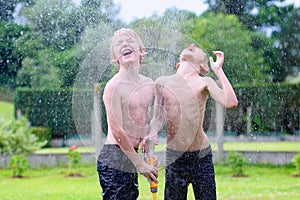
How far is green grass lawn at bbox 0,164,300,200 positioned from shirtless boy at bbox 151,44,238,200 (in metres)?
2.77

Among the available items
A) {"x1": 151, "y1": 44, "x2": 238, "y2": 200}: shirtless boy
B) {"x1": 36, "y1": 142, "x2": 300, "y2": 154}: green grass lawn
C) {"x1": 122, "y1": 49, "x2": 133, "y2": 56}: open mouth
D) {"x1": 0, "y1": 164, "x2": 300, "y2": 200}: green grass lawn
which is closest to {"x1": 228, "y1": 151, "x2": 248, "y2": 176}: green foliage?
{"x1": 0, "y1": 164, "x2": 300, "y2": 200}: green grass lawn

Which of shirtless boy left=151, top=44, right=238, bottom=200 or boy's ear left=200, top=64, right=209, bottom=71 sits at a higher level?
boy's ear left=200, top=64, right=209, bottom=71

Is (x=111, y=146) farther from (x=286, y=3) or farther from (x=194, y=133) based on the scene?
(x=286, y=3)

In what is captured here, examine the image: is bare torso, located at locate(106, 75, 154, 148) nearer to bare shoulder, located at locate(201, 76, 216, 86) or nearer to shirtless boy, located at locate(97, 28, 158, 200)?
shirtless boy, located at locate(97, 28, 158, 200)

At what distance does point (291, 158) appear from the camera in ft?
24.8

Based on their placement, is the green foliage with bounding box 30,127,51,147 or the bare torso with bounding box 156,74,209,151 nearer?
the bare torso with bounding box 156,74,209,151

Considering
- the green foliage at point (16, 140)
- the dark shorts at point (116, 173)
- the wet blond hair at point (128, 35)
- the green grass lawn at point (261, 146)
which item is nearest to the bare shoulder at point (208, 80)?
the wet blond hair at point (128, 35)

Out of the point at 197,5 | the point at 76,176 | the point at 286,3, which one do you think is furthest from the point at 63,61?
the point at 286,3

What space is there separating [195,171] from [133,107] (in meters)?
0.35

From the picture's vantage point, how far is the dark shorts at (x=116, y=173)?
89.1 inches

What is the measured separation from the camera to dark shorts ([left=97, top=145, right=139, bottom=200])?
2264mm

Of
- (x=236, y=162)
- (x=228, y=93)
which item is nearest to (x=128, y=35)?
(x=228, y=93)

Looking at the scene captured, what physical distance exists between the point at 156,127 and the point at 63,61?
4195 millimetres

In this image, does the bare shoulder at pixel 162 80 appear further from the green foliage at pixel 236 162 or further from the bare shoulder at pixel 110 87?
the green foliage at pixel 236 162
